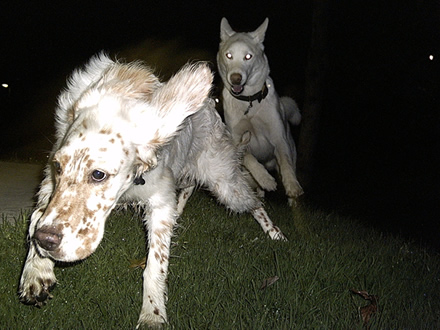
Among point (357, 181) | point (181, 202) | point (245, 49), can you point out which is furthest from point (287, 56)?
point (181, 202)

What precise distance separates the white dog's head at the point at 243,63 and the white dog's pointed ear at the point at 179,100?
3.18 meters

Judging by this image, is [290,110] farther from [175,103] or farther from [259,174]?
[175,103]

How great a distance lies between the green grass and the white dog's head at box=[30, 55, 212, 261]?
1.52ft

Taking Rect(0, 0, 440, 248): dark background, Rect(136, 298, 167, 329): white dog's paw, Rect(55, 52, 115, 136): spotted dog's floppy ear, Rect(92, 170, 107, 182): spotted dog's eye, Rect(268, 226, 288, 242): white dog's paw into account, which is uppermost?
Rect(92, 170, 107, 182): spotted dog's eye

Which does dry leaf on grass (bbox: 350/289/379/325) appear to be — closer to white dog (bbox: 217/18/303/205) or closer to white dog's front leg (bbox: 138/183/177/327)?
white dog's front leg (bbox: 138/183/177/327)

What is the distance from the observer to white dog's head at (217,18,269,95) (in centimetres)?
618

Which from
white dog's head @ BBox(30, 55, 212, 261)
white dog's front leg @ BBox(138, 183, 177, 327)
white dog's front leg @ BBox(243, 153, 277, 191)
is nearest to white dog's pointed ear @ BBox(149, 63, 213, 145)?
white dog's head @ BBox(30, 55, 212, 261)

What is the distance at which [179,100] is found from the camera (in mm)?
2967

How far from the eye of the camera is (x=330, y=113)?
18406mm

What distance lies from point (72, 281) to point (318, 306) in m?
1.46

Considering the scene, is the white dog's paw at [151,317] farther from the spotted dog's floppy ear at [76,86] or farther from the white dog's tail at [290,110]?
the white dog's tail at [290,110]

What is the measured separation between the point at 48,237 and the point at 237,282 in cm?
138

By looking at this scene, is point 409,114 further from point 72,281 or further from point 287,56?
point 72,281

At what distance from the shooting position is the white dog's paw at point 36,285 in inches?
111
